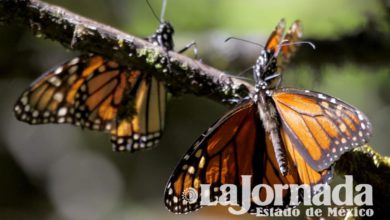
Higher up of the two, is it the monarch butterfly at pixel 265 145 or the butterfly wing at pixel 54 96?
the butterfly wing at pixel 54 96

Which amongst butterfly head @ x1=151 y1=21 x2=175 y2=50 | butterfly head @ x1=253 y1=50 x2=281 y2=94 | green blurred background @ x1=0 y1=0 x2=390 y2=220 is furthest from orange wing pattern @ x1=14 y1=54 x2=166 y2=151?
green blurred background @ x1=0 y1=0 x2=390 y2=220

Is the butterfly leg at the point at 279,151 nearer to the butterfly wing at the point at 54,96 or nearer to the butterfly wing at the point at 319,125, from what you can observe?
the butterfly wing at the point at 319,125

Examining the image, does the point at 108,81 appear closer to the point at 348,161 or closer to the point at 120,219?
the point at 348,161

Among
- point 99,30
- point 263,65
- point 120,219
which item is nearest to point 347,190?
point 263,65

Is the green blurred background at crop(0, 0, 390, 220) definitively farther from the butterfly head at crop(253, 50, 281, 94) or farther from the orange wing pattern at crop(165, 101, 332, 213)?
the orange wing pattern at crop(165, 101, 332, 213)

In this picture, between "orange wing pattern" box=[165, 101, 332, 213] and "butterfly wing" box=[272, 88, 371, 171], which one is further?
"orange wing pattern" box=[165, 101, 332, 213]

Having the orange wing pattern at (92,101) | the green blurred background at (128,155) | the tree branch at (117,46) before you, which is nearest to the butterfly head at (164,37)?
the tree branch at (117,46)
